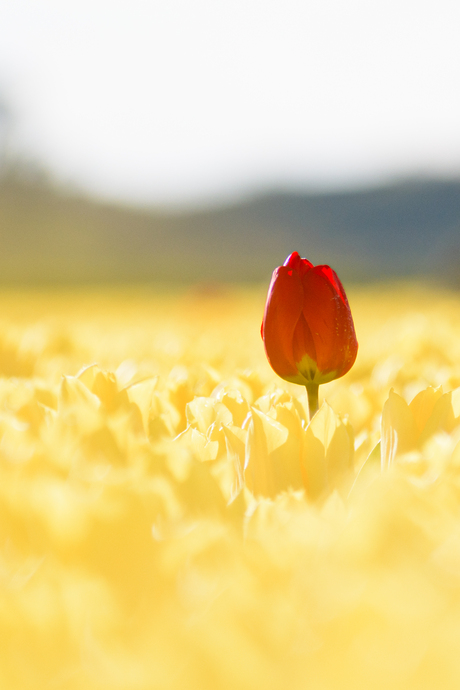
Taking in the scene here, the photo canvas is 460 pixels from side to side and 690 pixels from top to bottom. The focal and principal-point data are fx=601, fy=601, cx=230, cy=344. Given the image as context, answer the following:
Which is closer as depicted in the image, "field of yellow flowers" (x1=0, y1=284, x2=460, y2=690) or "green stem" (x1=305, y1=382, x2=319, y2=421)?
"field of yellow flowers" (x1=0, y1=284, x2=460, y2=690)

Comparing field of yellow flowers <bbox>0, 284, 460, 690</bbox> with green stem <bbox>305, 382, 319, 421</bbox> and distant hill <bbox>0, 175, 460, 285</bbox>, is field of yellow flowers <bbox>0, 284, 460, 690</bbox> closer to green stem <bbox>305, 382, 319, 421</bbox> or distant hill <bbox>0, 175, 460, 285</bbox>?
green stem <bbox>305, 382, 319, 421</bbox>

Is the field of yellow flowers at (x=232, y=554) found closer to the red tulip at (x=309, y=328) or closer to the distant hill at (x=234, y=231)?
the red tulip at (x=309, y=328)

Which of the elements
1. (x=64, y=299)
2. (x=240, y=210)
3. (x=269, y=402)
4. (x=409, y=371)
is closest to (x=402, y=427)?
(x=269, y=402)

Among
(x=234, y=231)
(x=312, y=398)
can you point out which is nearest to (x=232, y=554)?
(x=312, y=398)

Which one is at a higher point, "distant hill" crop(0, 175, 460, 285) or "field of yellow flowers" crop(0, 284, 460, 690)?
"distant hill" crop(0, 175, 460, 285)

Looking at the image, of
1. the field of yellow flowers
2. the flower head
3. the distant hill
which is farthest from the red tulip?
the distant hill

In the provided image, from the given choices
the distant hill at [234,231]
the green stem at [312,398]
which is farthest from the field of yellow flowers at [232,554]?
the distant hill at [234,231]

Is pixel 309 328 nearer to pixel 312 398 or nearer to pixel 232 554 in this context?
pixel 312 398
